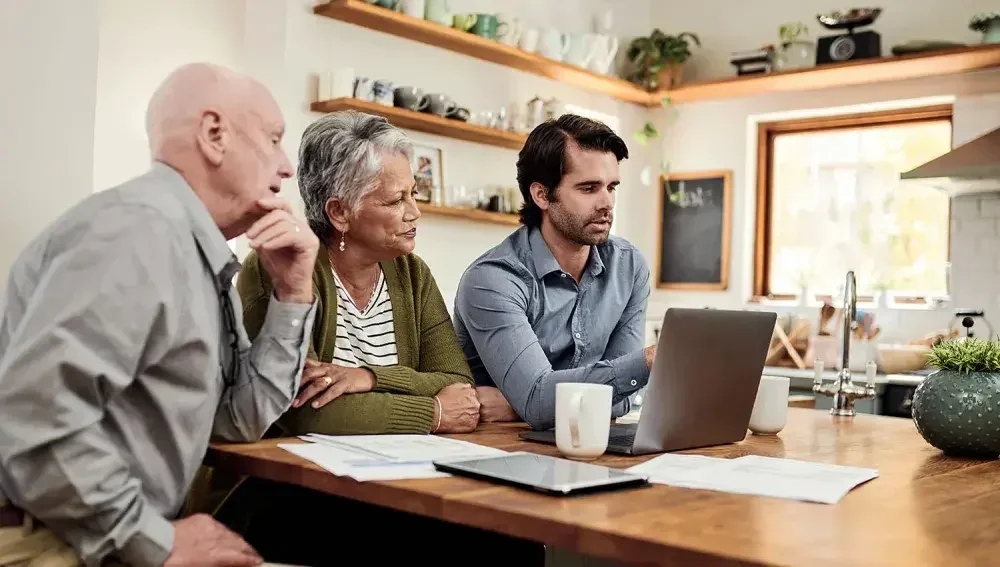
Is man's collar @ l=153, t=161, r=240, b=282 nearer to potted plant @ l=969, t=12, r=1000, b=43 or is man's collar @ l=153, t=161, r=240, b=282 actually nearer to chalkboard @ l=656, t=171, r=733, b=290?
potted plant @ l=969, t=12, r=1000, b=43

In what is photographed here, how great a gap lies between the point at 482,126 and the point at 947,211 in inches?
89.8

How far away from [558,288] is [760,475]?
0.93 meters

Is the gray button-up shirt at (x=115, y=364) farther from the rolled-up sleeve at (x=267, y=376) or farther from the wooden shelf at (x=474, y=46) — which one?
the wooden shelf at (x=474, y=46)

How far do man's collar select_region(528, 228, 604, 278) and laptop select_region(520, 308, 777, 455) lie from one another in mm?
534

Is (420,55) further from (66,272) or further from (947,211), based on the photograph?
(66,272)

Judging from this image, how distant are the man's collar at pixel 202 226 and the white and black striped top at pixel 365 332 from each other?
0.52 m

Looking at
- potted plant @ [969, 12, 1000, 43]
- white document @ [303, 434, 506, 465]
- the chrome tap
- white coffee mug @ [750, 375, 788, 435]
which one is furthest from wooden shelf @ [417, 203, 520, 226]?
white document @ [303, 434, 506, 465]

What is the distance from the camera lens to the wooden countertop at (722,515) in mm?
974

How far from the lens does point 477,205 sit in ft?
14.7

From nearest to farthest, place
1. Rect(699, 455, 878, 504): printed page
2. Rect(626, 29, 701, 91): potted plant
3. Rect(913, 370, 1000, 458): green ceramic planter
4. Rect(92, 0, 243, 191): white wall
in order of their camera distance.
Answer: Rect(699, 455, 878, 504): printed page, Rect(913, 370, 1000, 458): green ceramic planter, Rect(92, 0, 243, 191): white wall, Rect(626, 29, 701, 91): potted plant

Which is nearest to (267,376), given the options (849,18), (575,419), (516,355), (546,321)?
(575,419)

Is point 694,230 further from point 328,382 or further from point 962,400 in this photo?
point 328,382

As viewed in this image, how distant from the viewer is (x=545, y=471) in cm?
130

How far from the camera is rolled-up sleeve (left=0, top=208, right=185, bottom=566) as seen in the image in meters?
1.14
